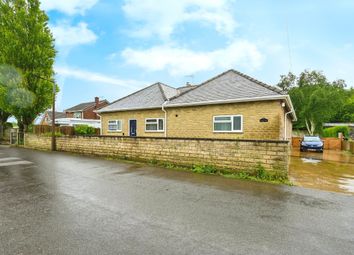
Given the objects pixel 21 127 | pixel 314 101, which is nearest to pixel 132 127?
pixel 21 127

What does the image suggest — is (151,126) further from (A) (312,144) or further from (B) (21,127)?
(A) (312,144)

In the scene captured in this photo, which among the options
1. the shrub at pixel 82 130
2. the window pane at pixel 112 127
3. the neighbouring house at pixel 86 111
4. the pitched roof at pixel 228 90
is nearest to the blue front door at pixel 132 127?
the window pane at pixel 112 127

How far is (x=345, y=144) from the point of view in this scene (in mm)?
21500

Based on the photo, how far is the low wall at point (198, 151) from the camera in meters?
7.58

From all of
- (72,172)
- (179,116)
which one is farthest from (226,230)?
(179,116)

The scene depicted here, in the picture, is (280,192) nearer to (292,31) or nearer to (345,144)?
(292,31)

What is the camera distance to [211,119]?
14.2 meters

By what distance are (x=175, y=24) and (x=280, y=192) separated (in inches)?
572

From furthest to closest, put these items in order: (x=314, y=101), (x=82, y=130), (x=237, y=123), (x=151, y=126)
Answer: (x=314, y=101)
(x=82, y=130)
(x=151, y=126)
(x=237, y=123)

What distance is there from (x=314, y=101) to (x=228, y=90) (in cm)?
3155

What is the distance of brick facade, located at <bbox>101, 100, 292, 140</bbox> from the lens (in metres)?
12.2

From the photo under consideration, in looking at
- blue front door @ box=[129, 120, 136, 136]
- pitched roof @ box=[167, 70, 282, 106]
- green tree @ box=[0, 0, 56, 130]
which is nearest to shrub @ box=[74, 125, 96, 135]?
green tree @ box=[0, 0, 56, 130]

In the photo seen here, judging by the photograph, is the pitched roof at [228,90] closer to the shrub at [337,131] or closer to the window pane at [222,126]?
the window pane at [222,126]

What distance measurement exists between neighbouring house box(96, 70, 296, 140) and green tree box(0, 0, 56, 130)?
6090 millimetres
